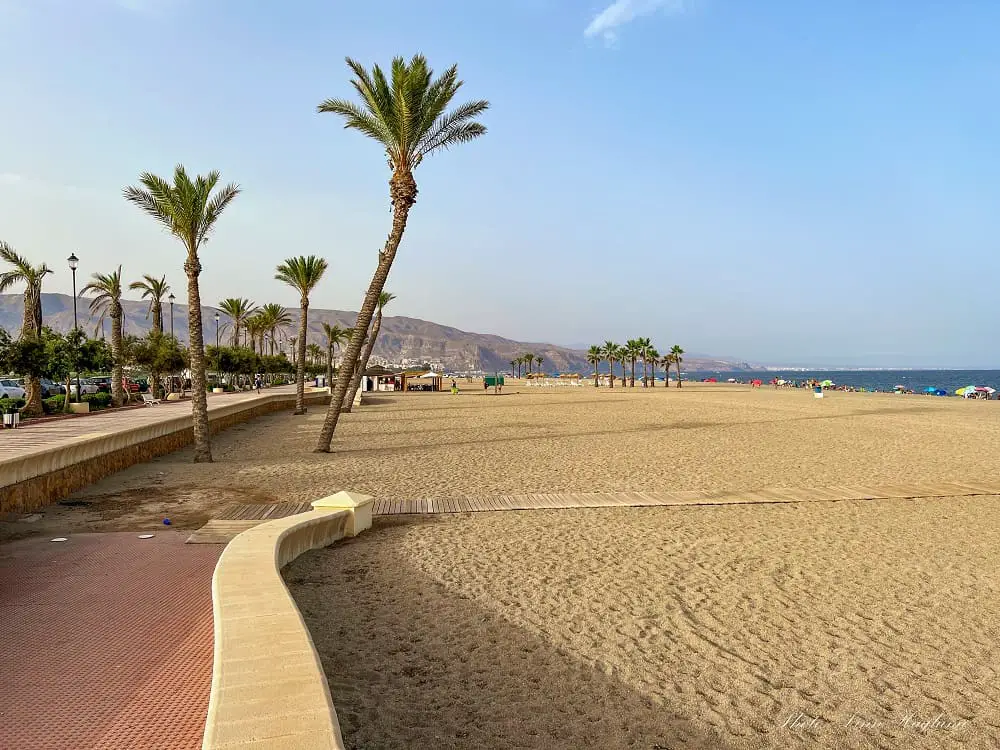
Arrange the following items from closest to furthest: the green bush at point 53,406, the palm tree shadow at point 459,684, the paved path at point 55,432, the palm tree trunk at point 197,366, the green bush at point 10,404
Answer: the palm tree shadow at point 459,684 → the paved path at point 55,432 → the palm tree trunk at point 197,366 → the green bush at point 10,404 → the green bush at point 53,406

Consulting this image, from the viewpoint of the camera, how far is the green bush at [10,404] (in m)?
22.1

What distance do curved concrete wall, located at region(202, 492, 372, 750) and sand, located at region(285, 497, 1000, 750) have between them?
26.1 inches

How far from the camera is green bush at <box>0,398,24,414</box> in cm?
2208

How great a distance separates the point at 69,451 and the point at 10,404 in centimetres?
1565

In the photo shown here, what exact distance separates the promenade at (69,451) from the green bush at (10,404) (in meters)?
1.47

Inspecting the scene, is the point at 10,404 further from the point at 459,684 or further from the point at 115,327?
the point at 459,684

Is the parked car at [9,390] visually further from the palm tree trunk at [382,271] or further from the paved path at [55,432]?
the palm tree trunk at [382,271]

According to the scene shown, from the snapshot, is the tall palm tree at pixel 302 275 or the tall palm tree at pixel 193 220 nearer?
the tall palm tree at pixel 193 220

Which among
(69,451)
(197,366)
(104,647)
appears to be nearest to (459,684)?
(104,647)

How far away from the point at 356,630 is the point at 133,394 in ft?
116

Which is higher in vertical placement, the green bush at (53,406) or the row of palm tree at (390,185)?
the row of palm tree at (390,185)

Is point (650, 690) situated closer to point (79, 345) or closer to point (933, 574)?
point (933, 574)

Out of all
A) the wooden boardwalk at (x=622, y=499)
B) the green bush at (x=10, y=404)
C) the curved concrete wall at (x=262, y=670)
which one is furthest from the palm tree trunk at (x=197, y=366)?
the curved concrete wall at (x=262, y=670)

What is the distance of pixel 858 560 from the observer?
295 inches
